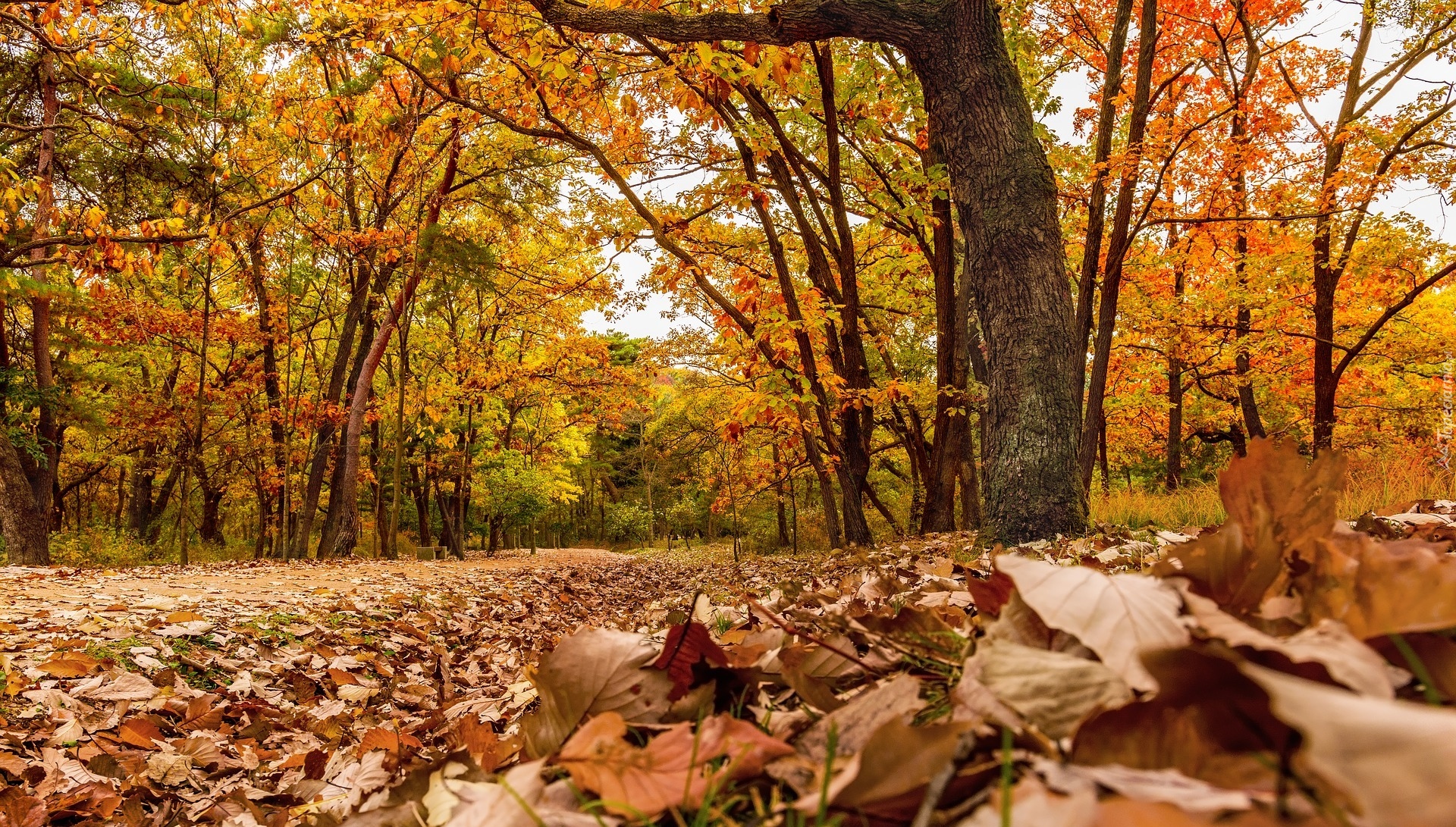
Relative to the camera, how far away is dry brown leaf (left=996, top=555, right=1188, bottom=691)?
0.61 m

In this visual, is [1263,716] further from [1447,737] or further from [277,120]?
[277,120]

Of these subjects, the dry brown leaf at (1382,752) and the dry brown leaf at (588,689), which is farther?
the dry brown leaf at (588,689)

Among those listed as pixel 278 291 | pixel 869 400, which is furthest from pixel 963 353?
pixel 278 291

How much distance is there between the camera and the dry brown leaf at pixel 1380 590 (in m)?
0.54

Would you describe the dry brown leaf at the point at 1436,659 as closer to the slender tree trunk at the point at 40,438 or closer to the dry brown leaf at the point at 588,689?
the dry brown leaf at the point at 588,689

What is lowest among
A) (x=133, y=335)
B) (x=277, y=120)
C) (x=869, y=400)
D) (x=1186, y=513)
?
(x=1186, y=513)

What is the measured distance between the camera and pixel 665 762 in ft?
2.13

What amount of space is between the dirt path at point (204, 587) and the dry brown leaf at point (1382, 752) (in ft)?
16.0

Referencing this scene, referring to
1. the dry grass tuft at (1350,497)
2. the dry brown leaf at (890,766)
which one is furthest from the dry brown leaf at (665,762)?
the dry grass tuft at (1350,497)

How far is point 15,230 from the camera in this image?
10562 millimetres

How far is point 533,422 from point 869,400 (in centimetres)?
1656

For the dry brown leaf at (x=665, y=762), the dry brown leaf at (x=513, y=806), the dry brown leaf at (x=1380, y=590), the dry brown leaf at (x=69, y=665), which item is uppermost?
the dry brown leaf at (x=1380, y=590)

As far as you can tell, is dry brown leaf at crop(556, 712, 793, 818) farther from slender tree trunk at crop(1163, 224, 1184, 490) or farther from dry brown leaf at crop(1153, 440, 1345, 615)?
slender tree trunk at crop(1163, 224, 1184, 490)

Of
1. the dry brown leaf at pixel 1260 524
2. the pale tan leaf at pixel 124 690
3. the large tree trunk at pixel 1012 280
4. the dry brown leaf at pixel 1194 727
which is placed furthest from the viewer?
the large tree trunk at pixel 1012 280
